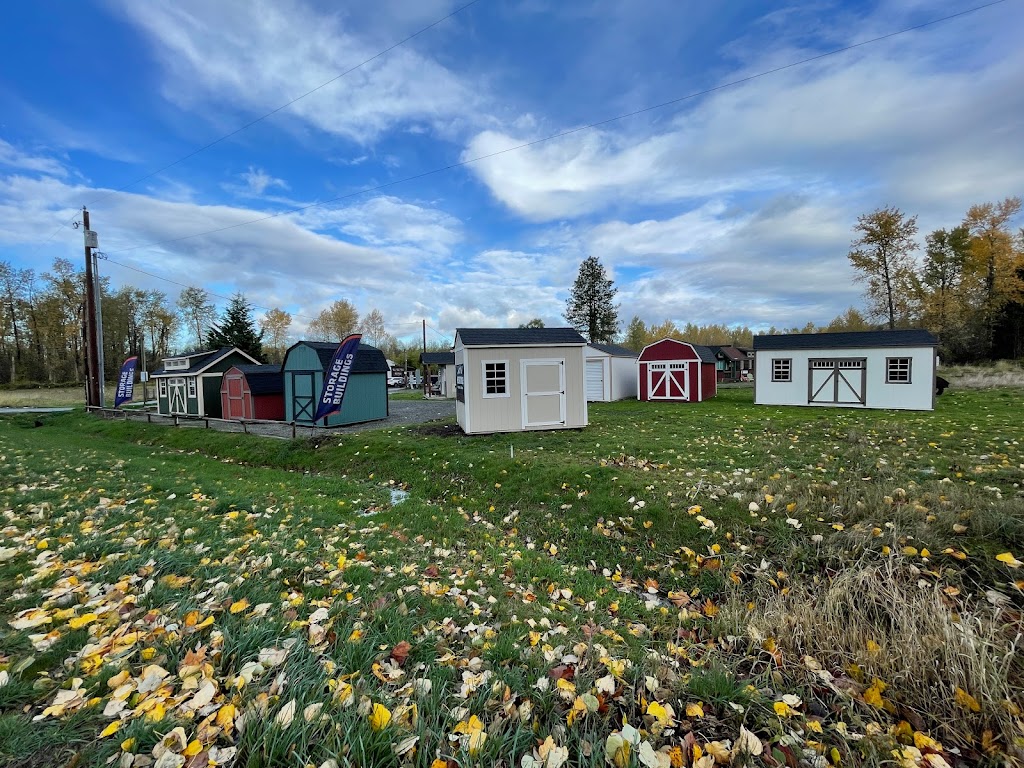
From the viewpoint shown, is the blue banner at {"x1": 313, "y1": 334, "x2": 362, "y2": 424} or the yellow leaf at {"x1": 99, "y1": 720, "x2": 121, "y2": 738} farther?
the blue banner at {"x1": 313, "y1": 334, "x2": 362, "y2": 424}

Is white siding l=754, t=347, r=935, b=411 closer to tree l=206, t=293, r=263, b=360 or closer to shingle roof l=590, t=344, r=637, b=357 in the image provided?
shingle roof l=590, t=344, r=637, b=357

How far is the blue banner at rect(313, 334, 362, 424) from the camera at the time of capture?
1450 cm

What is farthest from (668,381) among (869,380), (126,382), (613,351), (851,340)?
(126,382)

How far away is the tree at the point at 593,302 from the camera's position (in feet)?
149

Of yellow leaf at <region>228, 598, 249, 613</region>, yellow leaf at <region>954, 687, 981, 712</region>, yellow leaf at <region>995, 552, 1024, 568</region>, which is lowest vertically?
yellow leaf at <region>954, 687, 981, 712</region>

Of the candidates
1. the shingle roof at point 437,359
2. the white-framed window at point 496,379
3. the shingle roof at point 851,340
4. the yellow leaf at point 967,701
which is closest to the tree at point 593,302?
the shingle roof at point 437,359

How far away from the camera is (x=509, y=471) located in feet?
27.3

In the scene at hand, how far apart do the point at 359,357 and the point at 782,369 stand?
18.1 m

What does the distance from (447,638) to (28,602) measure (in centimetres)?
284

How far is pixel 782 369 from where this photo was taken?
19.4 metres

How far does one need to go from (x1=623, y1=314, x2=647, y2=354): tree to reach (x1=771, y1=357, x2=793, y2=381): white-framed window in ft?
153

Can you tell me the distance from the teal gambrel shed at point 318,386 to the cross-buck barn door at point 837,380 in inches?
719

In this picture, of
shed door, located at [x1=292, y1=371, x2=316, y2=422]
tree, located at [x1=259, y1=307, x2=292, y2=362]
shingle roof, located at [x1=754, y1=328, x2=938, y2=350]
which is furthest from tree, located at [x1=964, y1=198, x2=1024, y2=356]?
tree, located at [x1=259, y1=307, x2=292, y2=362]

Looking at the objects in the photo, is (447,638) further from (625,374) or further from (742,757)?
(625,374)
